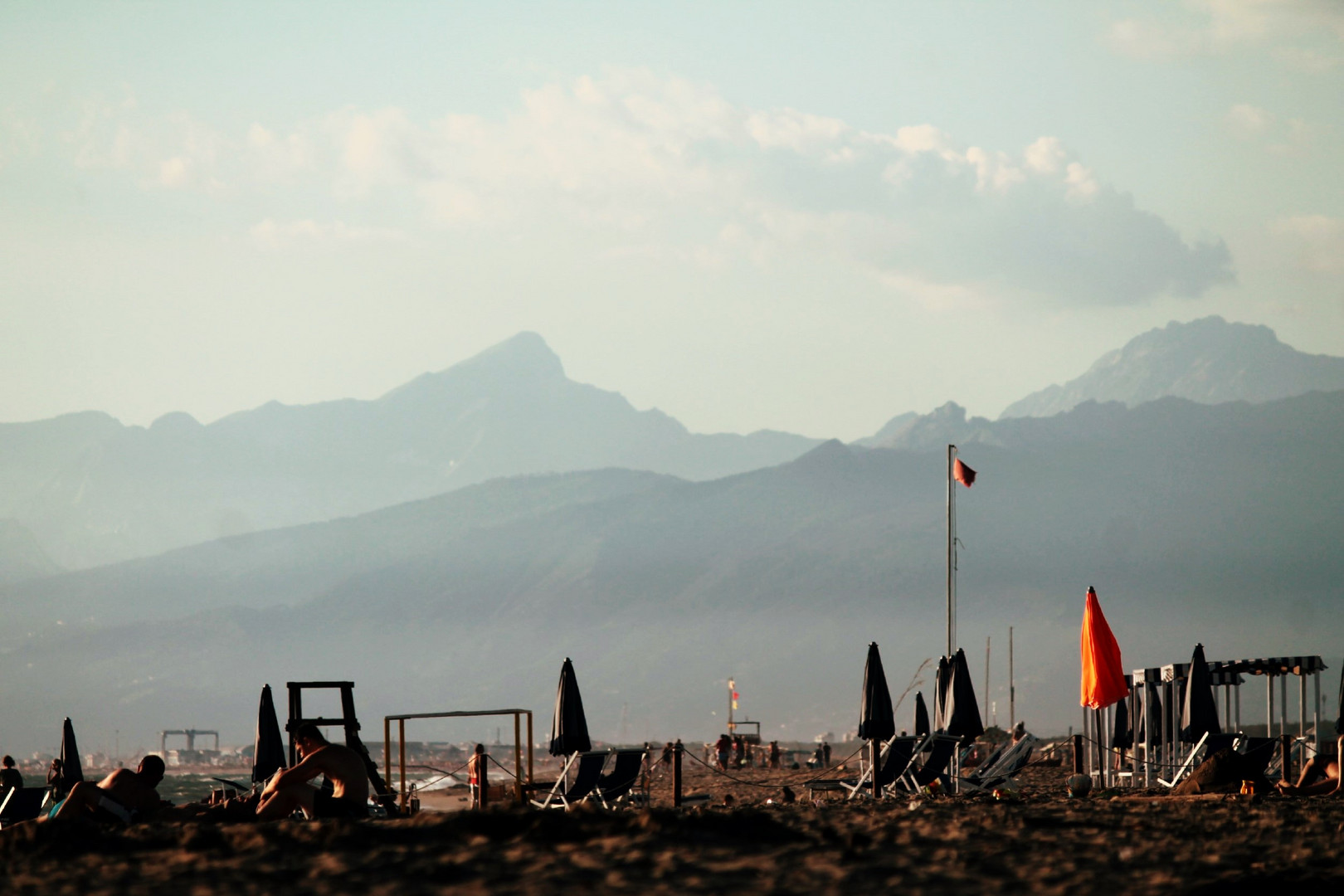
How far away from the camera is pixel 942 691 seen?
18156 mm

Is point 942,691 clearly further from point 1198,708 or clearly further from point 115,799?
point 115,799

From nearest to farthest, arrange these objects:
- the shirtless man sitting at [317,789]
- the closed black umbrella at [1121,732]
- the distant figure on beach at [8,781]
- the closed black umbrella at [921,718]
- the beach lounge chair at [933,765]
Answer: the shirtless man sitting at [317,789] → the distant figure on beach at [8,781] → the beach lounge chair at [933,765] → the closed black umbrella at [921,718] → the closed black umbrella at [1121,732]

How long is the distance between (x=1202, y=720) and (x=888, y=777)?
339cm

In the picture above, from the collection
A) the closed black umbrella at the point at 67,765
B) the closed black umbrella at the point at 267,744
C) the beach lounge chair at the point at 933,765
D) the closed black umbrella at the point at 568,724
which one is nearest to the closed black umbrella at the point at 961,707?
the beach lounge chair at the point at 933,765

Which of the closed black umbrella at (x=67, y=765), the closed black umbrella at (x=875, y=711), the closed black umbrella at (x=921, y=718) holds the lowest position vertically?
the closed black umbrella at (x=67, y=765)

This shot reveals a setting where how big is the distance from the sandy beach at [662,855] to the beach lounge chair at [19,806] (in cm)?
473

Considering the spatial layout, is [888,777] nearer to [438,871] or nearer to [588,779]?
[588,779]

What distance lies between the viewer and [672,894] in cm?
667

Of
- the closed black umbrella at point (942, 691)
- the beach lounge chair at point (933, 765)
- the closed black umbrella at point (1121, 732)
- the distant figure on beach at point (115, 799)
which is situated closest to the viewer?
the distant figure on beach at point (115, 799)

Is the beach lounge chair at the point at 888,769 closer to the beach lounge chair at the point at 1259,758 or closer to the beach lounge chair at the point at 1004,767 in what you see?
the beach lounge chair at the point at 1004,767

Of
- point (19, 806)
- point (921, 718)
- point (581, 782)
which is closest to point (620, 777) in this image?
point (581, 782)

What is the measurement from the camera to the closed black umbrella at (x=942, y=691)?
1742 cm

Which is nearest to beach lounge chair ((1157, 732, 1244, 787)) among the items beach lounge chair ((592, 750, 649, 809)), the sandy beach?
beach lounge chair ((592, 750, 649, 809))

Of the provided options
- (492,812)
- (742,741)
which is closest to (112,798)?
(492,812)
